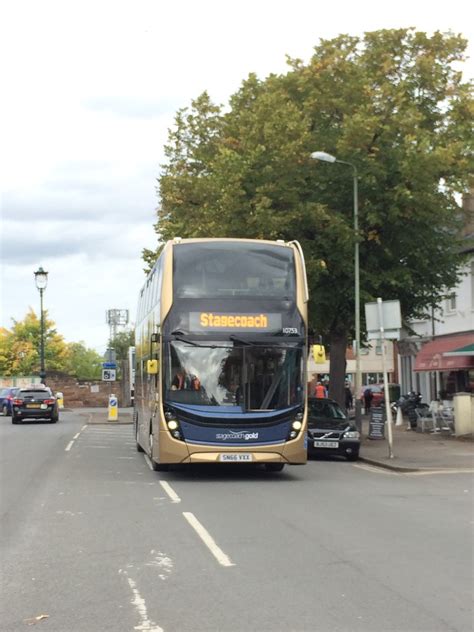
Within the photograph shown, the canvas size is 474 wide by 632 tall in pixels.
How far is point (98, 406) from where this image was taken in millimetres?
71688

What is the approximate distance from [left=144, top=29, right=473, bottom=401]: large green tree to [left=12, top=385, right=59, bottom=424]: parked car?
14809 millimetres

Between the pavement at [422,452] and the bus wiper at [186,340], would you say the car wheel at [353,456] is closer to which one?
the pavement at [422,452]

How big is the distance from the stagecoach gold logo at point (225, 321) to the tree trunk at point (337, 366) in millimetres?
13479

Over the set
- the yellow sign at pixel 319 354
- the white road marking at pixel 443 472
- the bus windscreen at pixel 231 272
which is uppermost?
the bus windscreen at pixel 231 272

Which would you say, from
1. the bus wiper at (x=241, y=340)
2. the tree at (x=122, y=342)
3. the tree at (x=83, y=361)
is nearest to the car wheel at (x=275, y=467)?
the bus wiper at (x=241, y=340)

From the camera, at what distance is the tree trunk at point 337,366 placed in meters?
29.5

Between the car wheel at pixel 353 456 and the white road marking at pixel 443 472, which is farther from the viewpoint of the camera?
the car wheel at pixel 353 456

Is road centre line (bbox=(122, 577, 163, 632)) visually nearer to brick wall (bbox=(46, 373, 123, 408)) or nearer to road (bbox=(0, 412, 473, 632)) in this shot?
road (bbox=(0, 412, 473, 632))

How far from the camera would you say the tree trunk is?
1161 inches

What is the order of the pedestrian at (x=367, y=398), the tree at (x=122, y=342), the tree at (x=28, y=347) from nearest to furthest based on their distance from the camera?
the pedestrian at (x=367, y=398) < the tree at (x=28, y=347) < the tree at (x=122, y=342)

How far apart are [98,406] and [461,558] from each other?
64.2m

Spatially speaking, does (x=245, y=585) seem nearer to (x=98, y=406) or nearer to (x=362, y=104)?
(x=362, y=104)

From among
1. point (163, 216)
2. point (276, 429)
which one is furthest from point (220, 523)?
point (163, 216)

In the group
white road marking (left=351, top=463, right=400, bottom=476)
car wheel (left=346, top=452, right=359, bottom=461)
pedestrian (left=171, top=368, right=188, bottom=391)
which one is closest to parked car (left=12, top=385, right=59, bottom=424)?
car wheel (left=346, top=452, right=359, bottom=461)
